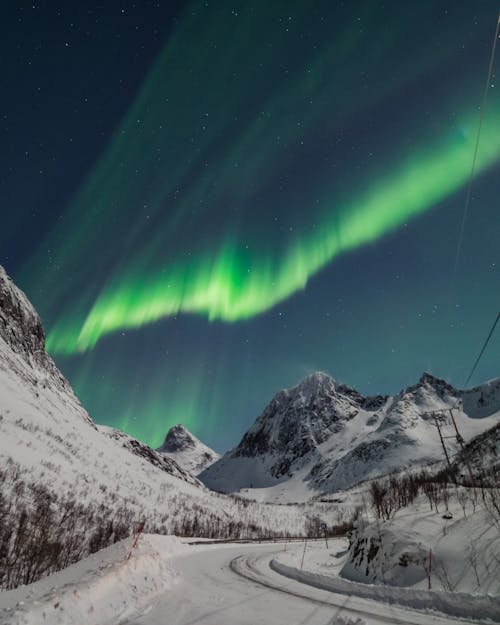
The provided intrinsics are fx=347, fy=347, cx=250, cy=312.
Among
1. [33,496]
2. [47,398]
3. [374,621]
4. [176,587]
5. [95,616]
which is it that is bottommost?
[33,496]

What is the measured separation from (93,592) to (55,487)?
102 feet

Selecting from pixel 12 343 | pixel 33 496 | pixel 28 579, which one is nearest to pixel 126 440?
pixel 12 343

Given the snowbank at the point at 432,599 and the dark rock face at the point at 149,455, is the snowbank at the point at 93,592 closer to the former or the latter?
the snowbank at the point at 432,599

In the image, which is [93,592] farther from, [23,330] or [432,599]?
[23,330]

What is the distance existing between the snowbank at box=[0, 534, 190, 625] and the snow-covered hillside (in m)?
3.82

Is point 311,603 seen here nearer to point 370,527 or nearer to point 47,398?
point 370,527

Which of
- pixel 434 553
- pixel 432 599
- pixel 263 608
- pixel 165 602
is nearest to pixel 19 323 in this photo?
pixel 165 602

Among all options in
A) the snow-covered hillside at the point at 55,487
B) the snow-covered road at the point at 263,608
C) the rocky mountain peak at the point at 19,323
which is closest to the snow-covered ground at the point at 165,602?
the snow-covered road at the point at 263,608

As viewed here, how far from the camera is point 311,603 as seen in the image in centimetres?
718

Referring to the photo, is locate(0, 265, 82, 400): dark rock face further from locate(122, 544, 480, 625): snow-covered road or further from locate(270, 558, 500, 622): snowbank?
locate(270, 558, 500, 622): snowbank

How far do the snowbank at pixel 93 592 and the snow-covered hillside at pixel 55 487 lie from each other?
3.82m

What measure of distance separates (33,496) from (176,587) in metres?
21.1

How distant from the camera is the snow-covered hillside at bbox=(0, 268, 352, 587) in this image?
14.8 metres

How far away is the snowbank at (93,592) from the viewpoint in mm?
4961
